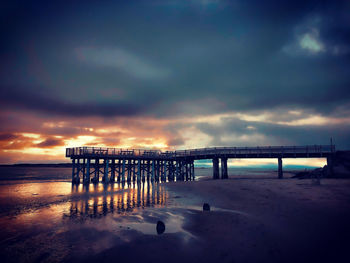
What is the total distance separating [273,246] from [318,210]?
551 cm

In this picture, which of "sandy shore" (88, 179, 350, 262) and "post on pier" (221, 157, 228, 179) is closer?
"sandy shore" (88, 179, 350, 262)

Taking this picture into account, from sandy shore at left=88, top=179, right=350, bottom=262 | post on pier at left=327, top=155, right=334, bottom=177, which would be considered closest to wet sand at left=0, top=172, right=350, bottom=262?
sandy shore at left=88, top=179, right=350, bottom=262

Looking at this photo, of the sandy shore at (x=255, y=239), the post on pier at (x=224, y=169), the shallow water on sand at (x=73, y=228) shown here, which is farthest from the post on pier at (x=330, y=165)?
the shallow water on sand at (x=73, y=228)

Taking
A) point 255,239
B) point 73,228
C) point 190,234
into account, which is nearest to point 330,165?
point 255,239

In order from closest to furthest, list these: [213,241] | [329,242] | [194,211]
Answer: [329,242]
[213,241]
[194,211]

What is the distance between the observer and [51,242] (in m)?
8.05

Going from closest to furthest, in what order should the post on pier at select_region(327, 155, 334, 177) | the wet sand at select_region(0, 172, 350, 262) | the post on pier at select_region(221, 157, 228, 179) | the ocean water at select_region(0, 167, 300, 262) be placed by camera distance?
the wet sand at select_region(0, 172, 350, 262) < the ocean water at select_region(0, 167, 300, 262) < the post on pier at select_region(327, 155, 334, 177) < the post on pier at select_region(221, 157, 228, 179)

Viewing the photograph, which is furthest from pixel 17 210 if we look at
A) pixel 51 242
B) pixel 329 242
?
pixel 329 242

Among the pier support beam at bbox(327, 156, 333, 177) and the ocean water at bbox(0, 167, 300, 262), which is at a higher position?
the pier support beam at bbox(327, 156, 333, 177)

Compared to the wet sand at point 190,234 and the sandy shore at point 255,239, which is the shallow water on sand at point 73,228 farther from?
the sandy shore at point 255,239

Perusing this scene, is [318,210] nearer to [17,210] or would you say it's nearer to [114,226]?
[114,226]

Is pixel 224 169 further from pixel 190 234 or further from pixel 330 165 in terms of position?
pixel 190 234

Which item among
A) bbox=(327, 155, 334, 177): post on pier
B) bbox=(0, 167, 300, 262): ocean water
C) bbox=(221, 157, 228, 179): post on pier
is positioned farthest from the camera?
bbox=(221, 157, 228, 179): post on pier

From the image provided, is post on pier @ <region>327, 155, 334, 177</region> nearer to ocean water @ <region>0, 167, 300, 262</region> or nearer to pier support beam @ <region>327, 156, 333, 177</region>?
pier support beam @ <region>327, 156, 333, 177</region>
